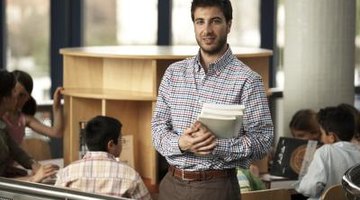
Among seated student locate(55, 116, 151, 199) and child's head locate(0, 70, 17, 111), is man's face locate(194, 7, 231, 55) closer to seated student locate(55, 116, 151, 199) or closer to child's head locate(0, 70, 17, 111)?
seated student locate(55, 116, 151, 199)

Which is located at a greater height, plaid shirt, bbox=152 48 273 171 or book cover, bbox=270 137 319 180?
plaid shirt, bbox=152 48 273 171

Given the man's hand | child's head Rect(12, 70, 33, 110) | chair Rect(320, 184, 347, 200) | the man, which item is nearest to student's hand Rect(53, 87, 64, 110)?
child's head Rect(12, 70, 33, 110)

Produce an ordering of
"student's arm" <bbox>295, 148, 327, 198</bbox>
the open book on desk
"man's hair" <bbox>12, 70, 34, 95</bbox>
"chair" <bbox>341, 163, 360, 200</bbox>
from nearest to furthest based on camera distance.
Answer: "chair" <bbox>341, 163, 360, 200</bbox>
the open book on desk
"student's arm" <bbox>295, 148, 327, 198</bbox>
"man's hair" <bbox>12, 70, 34, 95</bbox>

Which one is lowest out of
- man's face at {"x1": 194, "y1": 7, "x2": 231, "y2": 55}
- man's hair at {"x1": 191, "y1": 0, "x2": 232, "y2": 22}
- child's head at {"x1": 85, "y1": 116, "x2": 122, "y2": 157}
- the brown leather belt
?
the brown leather belt

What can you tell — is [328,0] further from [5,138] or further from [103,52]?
[5,138]

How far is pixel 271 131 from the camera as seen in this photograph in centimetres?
351

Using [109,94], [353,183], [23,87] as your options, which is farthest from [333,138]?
[353,183]

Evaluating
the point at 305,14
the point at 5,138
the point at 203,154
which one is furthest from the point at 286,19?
the point at 203,154

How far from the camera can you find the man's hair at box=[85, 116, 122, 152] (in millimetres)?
4168

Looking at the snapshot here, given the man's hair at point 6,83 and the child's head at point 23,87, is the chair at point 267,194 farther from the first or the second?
the child's head at point 23,87

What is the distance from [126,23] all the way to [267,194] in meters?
5.66

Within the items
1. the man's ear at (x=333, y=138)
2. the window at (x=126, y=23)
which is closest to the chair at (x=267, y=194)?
the man's ear at (x=333, y=138)

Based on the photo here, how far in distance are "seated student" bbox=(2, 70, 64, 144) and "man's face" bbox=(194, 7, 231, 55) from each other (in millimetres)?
2204

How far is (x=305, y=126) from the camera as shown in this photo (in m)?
6.14
